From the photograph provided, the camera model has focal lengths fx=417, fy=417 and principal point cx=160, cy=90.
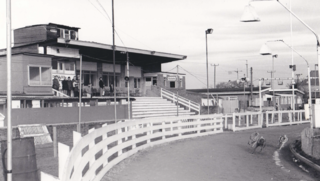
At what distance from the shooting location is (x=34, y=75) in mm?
31688

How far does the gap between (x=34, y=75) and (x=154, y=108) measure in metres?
11.0

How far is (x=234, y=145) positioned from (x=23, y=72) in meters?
19.3

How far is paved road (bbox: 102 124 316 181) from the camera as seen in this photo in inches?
382

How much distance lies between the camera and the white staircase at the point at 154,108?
3469 cm

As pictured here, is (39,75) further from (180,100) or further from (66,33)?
(180,100)

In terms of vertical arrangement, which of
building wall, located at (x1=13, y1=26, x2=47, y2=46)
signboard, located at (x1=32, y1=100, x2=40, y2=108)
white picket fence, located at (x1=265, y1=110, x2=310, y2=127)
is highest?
building wall, located at (x1=13, y1=26, x2=47, y2=46)

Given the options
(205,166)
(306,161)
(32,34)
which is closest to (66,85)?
(32,34)

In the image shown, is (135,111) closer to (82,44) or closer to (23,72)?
(82,44)

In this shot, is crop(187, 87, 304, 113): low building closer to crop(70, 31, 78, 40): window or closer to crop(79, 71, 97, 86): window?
crop(79, 71, 97, 86): window

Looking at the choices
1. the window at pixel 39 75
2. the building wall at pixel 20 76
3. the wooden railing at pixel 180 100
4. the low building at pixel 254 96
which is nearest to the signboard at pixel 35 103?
the building wall at pixel 20 76

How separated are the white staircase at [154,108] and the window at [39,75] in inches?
287

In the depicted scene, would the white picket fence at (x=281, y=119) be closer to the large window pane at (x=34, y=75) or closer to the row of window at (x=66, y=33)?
the large window pane at (x=34, y=75)

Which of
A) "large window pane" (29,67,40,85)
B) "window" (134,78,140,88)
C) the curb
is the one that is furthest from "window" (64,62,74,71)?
the curb

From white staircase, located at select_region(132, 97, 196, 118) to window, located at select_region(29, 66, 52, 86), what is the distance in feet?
23.9
